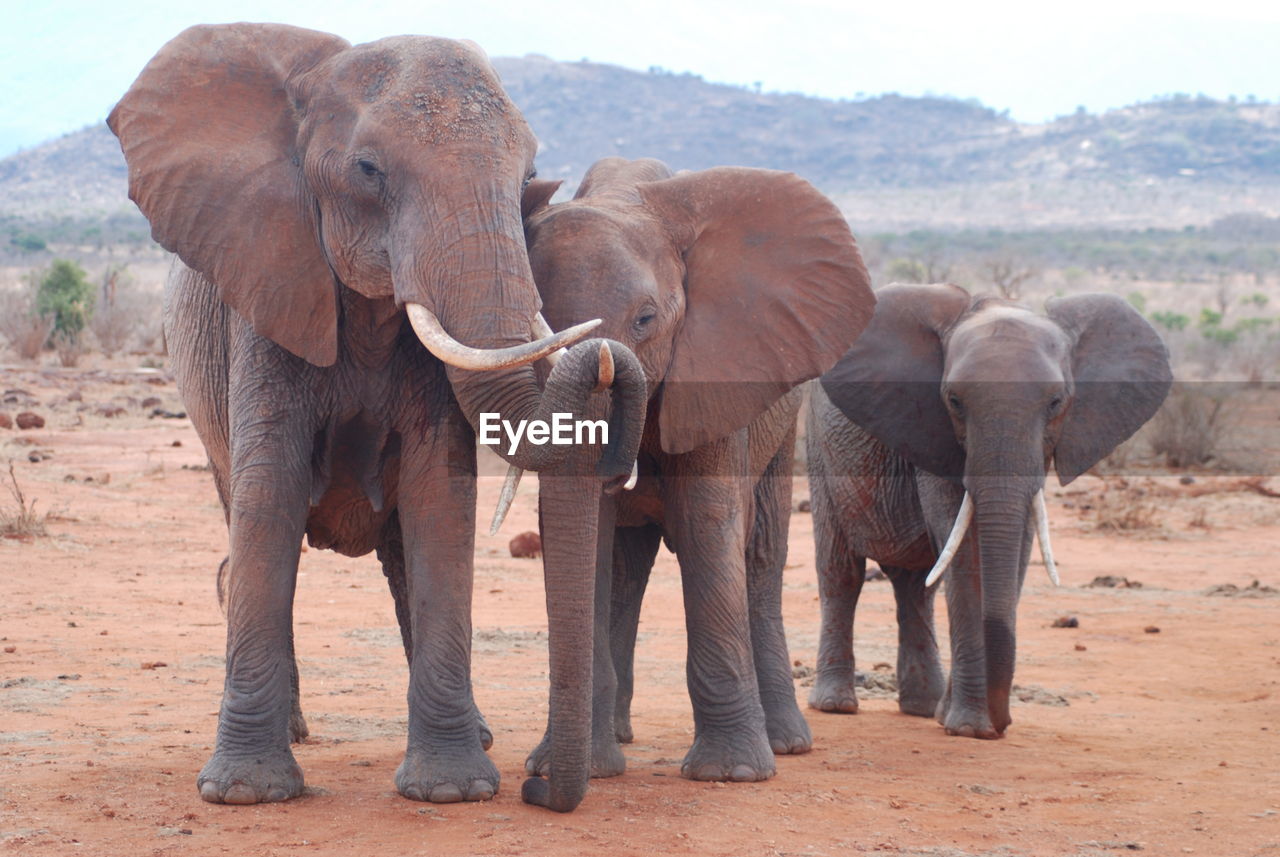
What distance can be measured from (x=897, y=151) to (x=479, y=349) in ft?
338

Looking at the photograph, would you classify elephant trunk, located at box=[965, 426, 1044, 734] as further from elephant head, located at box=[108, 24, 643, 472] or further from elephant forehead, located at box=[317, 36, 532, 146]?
elephant forehead, located at box=[317, 36, 532, 146]

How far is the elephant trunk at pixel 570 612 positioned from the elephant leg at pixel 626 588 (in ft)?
4.17

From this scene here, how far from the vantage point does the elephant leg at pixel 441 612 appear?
205 inches

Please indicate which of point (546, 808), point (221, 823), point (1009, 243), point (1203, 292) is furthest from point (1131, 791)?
point (1009, 243)

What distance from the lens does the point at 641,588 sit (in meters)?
6.38

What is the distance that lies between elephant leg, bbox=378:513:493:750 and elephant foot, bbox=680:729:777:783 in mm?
868

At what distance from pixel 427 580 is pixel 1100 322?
3.86 metres

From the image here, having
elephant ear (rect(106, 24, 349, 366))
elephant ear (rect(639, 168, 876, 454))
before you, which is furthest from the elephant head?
elephant ear (rect(639, 168, 876, 454))

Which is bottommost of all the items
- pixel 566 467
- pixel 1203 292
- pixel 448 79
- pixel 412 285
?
pixel 1203 292

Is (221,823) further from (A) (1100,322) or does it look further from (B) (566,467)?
(A) (1100,322)

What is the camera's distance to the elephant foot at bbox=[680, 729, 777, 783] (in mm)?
5746

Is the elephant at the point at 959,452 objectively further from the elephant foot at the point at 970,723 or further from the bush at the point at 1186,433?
the bush at the point at 1186,433

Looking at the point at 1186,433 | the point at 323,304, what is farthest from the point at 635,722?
the point at 1186,433

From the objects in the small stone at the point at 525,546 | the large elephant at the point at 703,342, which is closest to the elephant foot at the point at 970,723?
the large elephant at the point at 703,342
